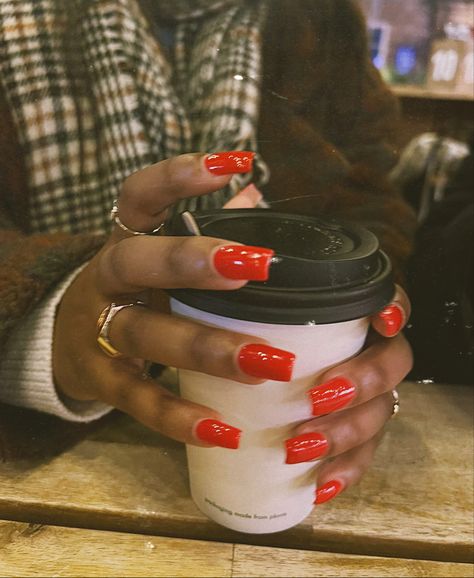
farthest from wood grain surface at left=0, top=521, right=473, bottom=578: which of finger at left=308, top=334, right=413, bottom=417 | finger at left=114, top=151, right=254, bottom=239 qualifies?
finger at left=114, top=151, right=254, bottom=239

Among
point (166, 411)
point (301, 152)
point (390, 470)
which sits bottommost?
point (390, 470)

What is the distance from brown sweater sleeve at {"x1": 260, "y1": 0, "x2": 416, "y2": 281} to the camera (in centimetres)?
43

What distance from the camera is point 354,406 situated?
1.25 feet

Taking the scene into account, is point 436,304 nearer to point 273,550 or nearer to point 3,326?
point 273,550

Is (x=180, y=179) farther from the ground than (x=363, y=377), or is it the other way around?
(x=180, y=179)

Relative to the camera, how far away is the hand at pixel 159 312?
290 millimetres

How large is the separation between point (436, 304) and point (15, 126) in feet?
1.34

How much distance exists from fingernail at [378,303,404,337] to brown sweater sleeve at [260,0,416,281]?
0.12m

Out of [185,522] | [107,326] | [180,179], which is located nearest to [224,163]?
[180,179]

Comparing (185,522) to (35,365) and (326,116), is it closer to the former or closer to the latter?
(35,365)

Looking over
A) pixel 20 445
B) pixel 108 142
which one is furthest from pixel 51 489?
pixel 108 142

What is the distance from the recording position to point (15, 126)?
47cm

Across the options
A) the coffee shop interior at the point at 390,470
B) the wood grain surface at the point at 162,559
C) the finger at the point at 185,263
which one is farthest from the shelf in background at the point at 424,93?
the wood grain surface at the point at 162,559

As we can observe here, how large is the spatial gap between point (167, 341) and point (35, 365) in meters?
0.16
